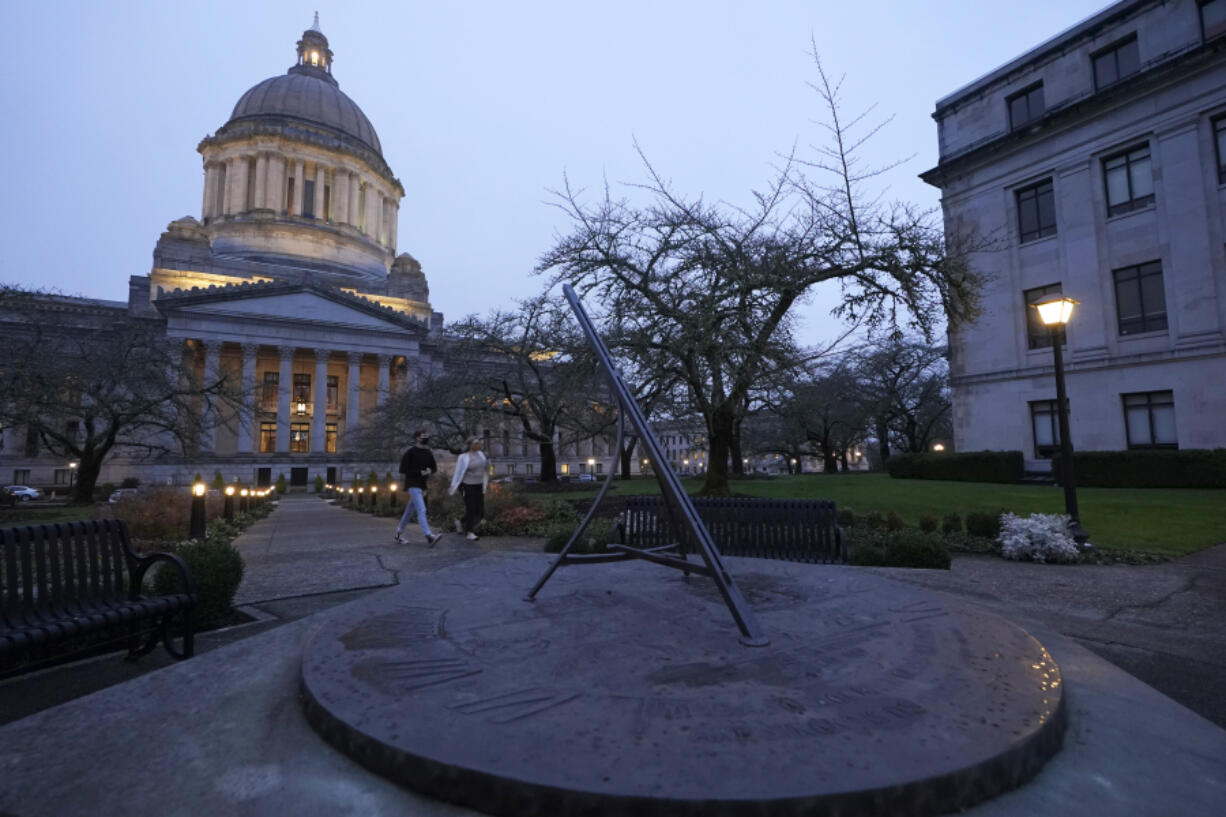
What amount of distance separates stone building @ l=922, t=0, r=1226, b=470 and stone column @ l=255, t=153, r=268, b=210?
238 ft

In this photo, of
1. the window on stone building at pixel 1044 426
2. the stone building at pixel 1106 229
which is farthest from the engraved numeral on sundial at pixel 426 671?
the window on stone building at pixel 1044 426

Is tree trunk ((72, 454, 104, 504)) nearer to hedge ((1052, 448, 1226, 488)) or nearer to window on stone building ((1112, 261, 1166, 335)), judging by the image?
hedge ((1052, 448, 1226, 488))

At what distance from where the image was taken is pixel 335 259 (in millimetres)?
72188

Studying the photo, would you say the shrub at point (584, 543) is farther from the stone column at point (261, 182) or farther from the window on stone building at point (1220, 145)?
the stone column at point (261, 182)

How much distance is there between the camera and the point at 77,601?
4156 millimetres

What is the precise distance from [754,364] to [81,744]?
12605mm

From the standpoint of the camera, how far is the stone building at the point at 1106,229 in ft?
68.0

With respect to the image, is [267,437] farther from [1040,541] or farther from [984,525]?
[1040,541]

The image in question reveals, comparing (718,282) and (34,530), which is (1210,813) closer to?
(34,530)

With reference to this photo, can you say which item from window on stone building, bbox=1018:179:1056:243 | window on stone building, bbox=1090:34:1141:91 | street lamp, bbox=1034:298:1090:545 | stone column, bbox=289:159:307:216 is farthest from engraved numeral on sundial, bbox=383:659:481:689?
stone column, bbox=289:159:307:216

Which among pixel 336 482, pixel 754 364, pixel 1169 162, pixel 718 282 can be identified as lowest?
pixel 336 482

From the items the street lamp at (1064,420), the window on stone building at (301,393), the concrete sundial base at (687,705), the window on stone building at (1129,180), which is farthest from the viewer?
the window on stone building at (301,393)

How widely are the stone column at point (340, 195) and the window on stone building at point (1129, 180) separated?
75061 mm

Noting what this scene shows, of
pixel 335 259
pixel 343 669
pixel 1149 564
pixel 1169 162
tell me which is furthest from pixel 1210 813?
pixel 335 259
